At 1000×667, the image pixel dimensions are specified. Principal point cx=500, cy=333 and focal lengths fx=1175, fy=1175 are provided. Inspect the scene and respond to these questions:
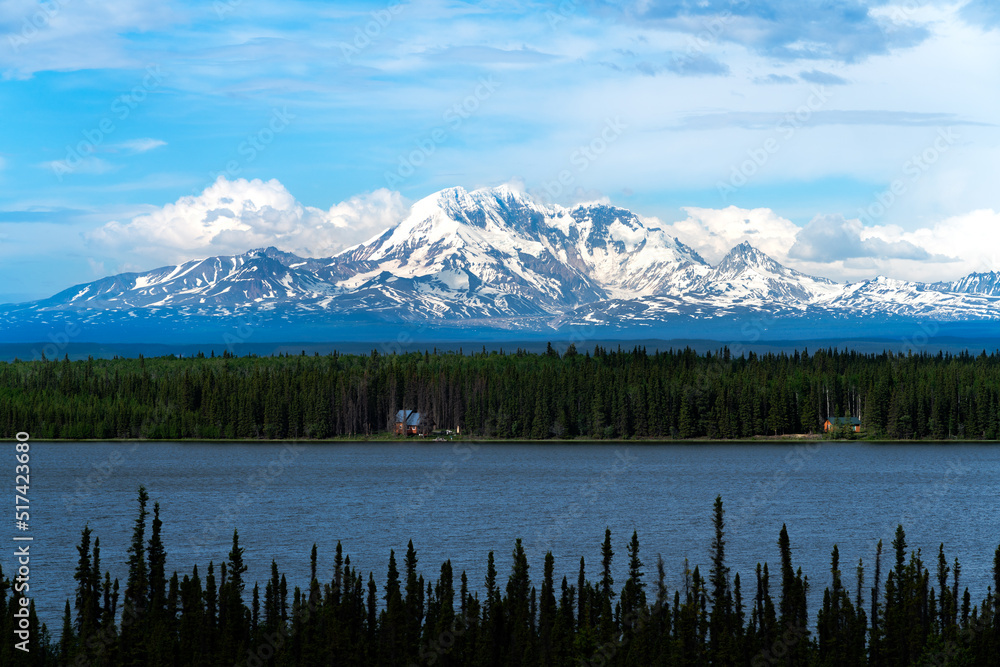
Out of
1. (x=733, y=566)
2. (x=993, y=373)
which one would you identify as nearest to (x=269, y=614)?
(x=733, y=566)

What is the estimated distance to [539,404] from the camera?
573 feet

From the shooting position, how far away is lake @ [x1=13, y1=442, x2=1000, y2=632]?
6519 centimetres

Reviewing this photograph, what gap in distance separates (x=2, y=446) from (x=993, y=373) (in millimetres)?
151567

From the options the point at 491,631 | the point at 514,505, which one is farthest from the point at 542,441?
the point at 491,631

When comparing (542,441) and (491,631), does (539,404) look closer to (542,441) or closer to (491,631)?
(542,441)

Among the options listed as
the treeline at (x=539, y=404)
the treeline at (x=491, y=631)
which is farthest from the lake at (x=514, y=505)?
the treeline at (x=539, y=404)

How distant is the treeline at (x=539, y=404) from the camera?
171 meters

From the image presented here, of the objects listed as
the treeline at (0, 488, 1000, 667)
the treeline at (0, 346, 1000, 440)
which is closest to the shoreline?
the treeline at (0, 346, 1000, 440)

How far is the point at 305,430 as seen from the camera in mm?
178750

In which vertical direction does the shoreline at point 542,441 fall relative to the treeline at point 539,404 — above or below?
below

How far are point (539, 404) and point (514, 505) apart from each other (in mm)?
81013

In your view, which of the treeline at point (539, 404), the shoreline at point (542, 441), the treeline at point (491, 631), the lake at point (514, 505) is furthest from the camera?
the treeline at point (539, 404)

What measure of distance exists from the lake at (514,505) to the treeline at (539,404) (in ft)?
33.1

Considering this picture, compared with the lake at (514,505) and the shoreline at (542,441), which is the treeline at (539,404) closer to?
the shoreline at (542,441)
